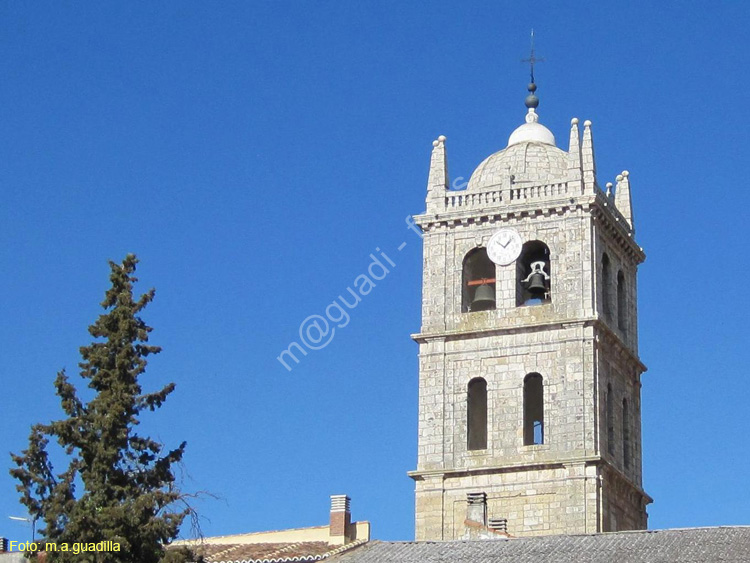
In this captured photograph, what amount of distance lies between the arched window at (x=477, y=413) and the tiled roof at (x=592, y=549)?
15717 millimetres

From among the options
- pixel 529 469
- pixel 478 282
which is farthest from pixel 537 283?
pixel 529 469

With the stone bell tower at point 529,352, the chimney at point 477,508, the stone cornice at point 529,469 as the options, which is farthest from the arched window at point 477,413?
the chimney at point 477,508

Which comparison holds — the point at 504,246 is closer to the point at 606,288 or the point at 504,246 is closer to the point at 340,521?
the point at 606,288

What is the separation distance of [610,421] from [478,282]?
6054 millimetres

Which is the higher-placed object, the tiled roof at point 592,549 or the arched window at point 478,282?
the arched window at point 478,282

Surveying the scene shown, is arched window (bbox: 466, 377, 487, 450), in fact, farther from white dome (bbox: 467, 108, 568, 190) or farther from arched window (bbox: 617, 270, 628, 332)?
white dome (bbox: 467, 108, 568, 190)

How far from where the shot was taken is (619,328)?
232ft

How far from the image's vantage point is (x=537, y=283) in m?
68.4

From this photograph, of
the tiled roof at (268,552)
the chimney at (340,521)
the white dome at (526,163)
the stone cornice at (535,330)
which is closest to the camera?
the tiled roof at (268,552)

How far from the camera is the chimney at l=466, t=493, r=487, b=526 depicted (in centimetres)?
5962

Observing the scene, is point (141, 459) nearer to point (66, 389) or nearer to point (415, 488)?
point (66, 389)

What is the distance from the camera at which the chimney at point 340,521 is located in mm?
64812

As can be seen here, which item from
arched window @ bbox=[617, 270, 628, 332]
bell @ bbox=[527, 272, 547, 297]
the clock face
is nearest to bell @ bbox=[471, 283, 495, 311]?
the clock face

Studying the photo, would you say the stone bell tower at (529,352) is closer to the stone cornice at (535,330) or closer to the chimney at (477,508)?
the stone cornice at (535,330)
